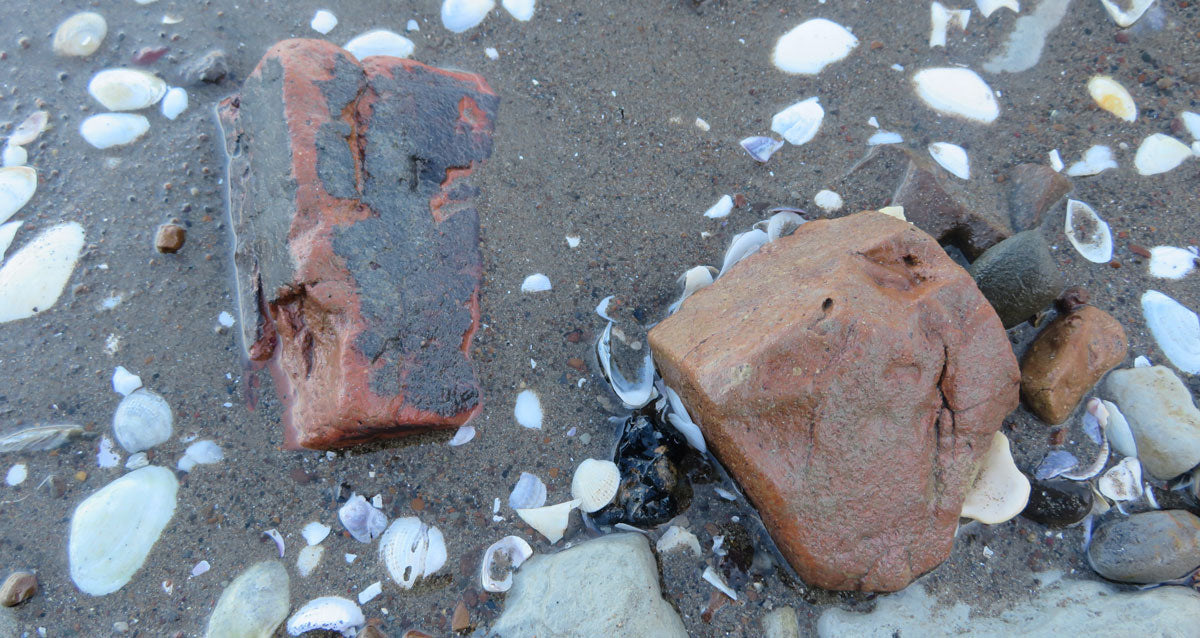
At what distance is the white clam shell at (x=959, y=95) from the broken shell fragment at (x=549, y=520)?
2.12 m

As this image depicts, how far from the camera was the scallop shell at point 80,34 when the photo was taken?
2.58 meters

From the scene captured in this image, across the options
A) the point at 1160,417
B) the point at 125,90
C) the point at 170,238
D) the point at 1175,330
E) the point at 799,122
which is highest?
the point at 125,90

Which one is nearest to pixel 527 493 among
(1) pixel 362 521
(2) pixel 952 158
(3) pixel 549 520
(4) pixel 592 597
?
(3) pixel 549 520

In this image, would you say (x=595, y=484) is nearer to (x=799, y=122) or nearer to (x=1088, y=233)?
(x=799, y=122)

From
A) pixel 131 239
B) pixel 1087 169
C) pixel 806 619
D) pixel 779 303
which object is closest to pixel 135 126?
pixel 131 239

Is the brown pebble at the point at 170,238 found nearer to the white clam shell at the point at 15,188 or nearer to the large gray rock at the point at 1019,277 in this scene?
the white clam shell at the point at 15,188

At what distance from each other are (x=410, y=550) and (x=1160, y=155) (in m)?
3.07

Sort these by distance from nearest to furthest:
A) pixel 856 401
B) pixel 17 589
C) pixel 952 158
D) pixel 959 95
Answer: pixel 856 401 < pixel 17 589 < pixel 952 158 < pixel 959 95

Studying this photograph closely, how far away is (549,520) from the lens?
6.64 feet

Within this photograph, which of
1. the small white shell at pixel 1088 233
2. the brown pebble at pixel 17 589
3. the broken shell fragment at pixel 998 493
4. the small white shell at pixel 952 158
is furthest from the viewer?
the small white shell at pixel 952 158

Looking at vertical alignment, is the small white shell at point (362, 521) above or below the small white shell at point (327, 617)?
above

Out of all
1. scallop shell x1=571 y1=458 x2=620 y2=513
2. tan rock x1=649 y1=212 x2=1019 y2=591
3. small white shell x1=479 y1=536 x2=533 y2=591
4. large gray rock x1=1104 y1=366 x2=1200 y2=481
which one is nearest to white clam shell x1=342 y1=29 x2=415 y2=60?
tan rock x1=649 y1=212 x2=1019 y2=591

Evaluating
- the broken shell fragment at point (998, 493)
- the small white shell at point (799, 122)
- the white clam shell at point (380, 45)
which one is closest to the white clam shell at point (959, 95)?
the small white shell at point (799, 122)

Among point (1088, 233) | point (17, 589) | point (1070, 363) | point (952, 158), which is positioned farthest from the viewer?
point (952, 158)
